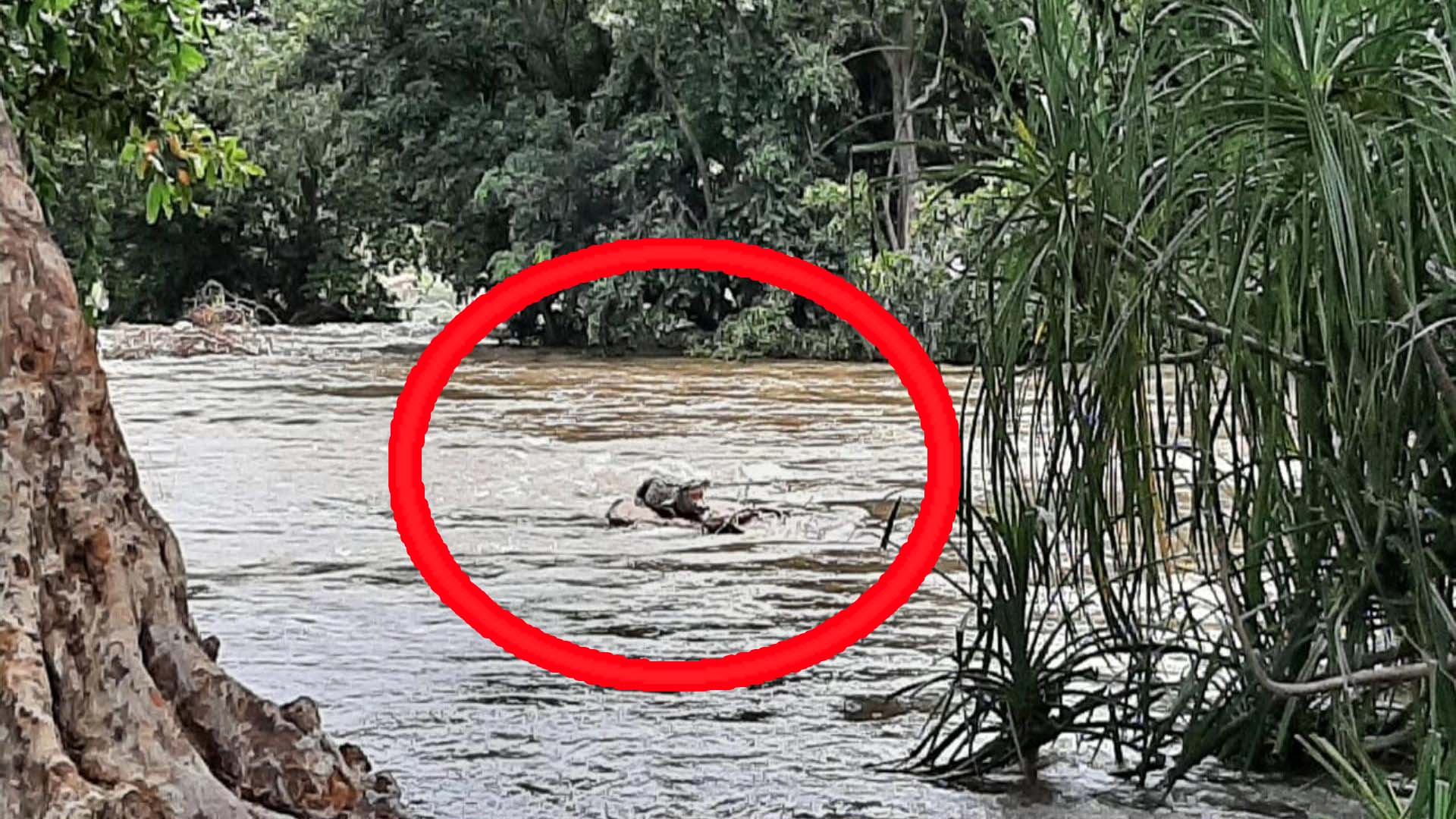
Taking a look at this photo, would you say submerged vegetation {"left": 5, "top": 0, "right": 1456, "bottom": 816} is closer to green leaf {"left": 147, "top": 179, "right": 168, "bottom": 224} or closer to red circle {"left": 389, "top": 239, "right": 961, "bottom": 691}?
green leaf {"left": 147, "top": 179, "right": 168, "bottom": 224}

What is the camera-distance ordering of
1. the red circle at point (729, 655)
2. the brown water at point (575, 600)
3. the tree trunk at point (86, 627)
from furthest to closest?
the brown water at point (575, 600), the red circle at point (729, 655), the tree trunk at point (86, 627)

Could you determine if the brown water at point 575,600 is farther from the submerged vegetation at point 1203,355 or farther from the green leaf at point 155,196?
the green leaf at point 155,196

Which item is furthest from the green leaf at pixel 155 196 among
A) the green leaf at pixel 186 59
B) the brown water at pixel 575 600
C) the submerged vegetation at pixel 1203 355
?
the brown water at pixel 575 600

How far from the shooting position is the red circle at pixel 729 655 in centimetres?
422

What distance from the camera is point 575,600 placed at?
22.9ft

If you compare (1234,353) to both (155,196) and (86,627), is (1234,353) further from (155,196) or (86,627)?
(155,196)

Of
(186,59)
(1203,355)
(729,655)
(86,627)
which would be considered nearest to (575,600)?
(729,655)

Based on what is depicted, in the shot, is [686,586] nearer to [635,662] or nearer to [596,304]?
[635,662]

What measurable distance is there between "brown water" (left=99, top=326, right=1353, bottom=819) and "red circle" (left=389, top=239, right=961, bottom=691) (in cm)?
10

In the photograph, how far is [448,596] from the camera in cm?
663

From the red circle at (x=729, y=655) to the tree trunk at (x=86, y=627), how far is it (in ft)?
3.78

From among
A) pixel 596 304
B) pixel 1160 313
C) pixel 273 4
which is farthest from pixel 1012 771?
pixel 273 4

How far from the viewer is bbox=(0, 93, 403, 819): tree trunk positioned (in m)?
2.74

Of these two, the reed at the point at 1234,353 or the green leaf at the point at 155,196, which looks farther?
the green leaf at the point at 155,196
